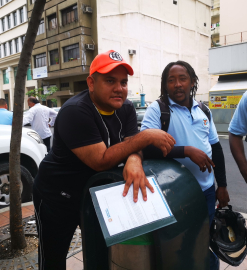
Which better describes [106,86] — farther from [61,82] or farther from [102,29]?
[61,82]

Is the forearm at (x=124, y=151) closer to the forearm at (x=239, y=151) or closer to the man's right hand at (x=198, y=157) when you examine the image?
the man's right hand at (x=198, y=157)

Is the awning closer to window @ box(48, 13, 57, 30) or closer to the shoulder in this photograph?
the shoulder

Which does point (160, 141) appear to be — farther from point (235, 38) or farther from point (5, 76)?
point (5, 76)

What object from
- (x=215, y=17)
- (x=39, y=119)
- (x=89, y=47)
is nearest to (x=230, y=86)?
(x=39, y=119)

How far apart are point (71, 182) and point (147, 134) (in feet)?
2.08

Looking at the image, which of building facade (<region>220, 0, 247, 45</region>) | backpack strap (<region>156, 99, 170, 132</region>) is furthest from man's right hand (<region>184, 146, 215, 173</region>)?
building facade (<region>220, 0, 247, 45</region>)

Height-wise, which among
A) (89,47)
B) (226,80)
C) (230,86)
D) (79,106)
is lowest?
(79,106)

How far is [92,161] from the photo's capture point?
1.54 m

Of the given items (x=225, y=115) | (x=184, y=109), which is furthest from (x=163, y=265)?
(x=225, y=115)

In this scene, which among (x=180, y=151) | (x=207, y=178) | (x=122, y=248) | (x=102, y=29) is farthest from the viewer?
(x=102, y=29)

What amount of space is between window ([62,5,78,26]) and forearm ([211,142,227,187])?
29734mm

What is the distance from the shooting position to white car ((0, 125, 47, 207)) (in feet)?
13.4

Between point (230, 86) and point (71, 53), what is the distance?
20604 mm

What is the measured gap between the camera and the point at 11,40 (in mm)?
39500
